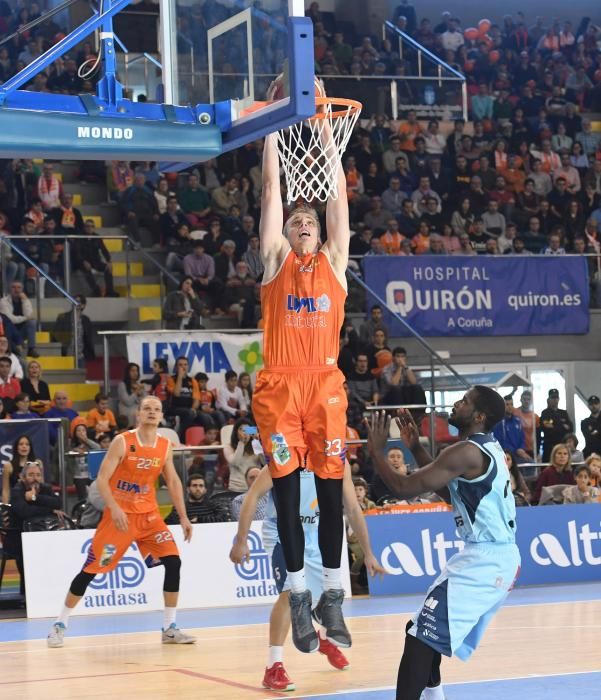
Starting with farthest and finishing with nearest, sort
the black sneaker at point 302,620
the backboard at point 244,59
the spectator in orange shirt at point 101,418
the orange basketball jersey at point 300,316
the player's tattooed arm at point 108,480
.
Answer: the spectator in orange shirt at point 101,418, the player's tattooed arm at point 108,480, the orange basketball jersey at point 300,316, the backboard at point 244,59, the black sneaker at point 302,620

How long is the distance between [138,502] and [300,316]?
3.91 metres

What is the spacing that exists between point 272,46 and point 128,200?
12516 mm

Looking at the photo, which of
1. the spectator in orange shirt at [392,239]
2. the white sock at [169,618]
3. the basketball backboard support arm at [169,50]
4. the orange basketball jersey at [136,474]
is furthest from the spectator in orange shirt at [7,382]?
the basketball backboard support arm at [169,50]

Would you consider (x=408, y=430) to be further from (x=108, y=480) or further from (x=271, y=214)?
(x=108, y=480)

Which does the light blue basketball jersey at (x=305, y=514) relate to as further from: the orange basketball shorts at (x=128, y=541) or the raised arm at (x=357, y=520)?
the orange basketball shorts at (x=128, y=541)

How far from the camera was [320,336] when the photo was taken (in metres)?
7.41

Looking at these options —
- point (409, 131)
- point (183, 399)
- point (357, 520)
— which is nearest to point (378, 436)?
point (357, 520)

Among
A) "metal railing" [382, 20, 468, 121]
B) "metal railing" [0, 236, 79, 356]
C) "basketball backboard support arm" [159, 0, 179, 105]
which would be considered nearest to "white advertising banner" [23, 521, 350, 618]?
"metal railing" [0, 236, 79, 356]

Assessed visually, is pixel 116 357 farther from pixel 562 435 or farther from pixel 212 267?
pixel 562 435

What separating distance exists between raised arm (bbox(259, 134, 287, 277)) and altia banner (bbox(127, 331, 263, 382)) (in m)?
9.35

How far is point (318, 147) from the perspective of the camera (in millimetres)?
7613

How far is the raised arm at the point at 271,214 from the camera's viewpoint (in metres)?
7.39

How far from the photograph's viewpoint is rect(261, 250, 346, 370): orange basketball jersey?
7.36 m

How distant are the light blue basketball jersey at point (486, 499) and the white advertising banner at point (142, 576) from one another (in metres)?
6.90
